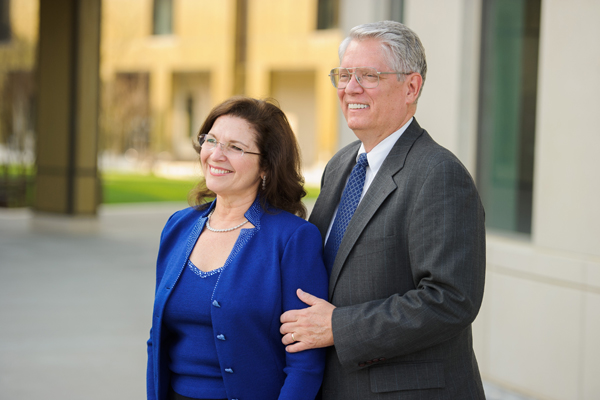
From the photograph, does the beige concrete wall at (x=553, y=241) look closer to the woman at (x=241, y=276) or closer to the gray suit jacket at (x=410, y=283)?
the gray suit jacket at (x=410, y=283)

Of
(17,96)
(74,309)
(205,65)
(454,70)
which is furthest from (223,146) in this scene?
(205,65)

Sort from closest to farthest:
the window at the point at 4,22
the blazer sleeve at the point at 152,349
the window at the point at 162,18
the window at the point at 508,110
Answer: the blazer sleeve at the point at 152,349
the window at the point at 508,110
the window at the point at 4,22
the window at the point at 162,18

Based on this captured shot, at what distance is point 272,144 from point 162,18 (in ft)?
122

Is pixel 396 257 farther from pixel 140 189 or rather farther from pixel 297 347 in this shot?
pixel 140 189

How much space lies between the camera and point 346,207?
7.78ft

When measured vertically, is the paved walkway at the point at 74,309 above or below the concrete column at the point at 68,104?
below

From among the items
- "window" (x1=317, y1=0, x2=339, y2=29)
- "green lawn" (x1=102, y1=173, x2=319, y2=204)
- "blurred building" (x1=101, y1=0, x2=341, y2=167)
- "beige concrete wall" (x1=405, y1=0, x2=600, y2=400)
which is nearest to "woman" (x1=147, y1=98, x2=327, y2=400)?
"beige concrete wall" (x1=405, y1=0, x2=600, y2=400)

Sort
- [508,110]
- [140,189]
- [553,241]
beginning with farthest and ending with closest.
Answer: [140,189] < [508,110] < [553,241]

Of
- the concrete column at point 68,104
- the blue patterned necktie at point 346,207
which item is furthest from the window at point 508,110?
the concrete column at point 68,104

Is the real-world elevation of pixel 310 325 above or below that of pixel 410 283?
below

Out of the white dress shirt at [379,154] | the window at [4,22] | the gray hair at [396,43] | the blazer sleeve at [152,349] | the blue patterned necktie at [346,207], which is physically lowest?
the blazer sleeve at [152,349]

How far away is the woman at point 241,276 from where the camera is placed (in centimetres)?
227

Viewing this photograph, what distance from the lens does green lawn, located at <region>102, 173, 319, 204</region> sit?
19827 mm

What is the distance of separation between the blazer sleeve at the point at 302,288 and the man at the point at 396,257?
43mm
